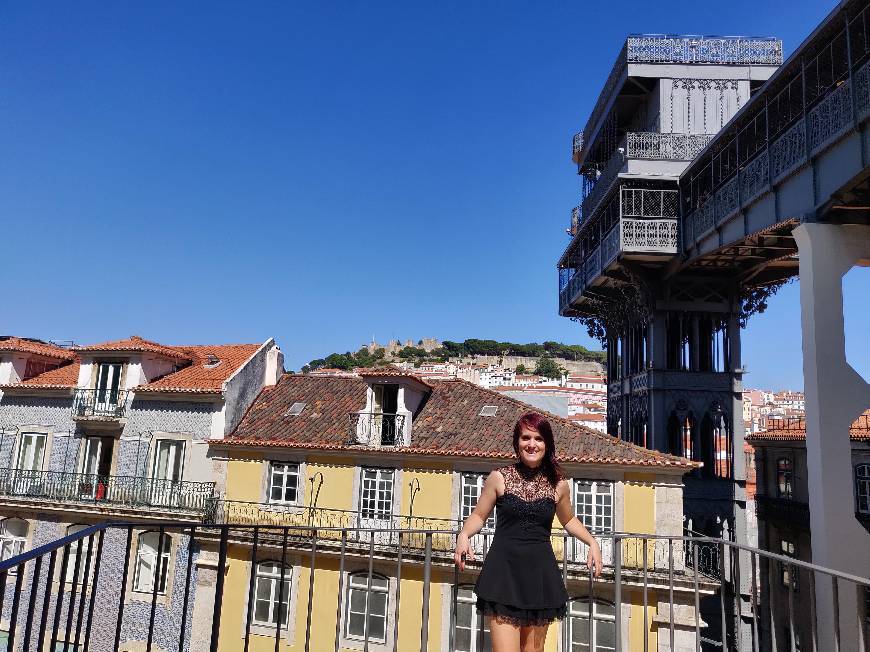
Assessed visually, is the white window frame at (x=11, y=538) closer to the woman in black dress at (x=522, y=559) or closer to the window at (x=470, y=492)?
the window at (x=470, y=492)

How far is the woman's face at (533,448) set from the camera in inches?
165

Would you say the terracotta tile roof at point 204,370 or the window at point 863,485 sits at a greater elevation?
the terracotta tile roof at point 204,370

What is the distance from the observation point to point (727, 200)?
1850 centimetres

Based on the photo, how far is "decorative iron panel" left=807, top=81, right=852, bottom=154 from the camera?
12.6 m

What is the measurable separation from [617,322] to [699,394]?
629 cm

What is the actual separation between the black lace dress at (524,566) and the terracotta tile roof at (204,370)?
21.1 m

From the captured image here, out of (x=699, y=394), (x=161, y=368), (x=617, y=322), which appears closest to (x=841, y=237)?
(x=699, y=394)

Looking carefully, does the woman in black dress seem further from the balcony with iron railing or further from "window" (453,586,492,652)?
the balcony with iron railing

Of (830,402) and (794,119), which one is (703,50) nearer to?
(794,119)

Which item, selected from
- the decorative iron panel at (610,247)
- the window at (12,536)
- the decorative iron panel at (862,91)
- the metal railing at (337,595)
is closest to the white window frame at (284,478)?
the metal railing at (337,595)

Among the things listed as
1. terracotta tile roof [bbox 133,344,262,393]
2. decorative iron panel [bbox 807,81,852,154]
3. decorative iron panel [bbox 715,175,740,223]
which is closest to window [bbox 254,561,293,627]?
terracotta tile roof [bbox 133,344,262,393]

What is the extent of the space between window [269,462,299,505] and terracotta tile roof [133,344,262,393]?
149 inches

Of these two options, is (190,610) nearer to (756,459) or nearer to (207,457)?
(207,457)

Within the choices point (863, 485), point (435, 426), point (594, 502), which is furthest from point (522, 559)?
point (863, 485)
